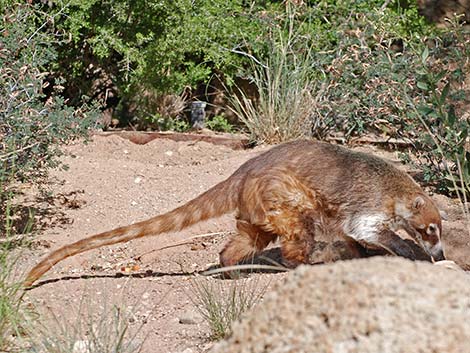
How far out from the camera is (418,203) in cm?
727

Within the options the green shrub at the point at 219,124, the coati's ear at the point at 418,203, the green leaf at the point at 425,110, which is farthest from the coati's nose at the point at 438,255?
the green shrub at the point at 219,124

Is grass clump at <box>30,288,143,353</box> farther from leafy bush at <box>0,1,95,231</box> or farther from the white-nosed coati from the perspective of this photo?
leafy bush at <box>0,1,95,231</box>

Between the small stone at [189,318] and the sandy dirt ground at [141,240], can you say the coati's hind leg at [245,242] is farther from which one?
the small stone at [189,318]

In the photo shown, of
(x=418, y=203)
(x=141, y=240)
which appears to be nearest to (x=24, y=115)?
(x=141, y=240)

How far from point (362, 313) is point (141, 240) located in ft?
19.3

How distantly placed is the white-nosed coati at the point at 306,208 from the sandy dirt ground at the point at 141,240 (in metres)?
0.36

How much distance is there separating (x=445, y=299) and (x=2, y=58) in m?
5.95

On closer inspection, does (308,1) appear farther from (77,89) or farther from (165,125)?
(77,89)

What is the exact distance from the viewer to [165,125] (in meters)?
12.4

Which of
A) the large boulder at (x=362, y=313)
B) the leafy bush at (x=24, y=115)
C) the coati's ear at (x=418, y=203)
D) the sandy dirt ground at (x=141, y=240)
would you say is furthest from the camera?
the leafy bush at (x=24, y=115)

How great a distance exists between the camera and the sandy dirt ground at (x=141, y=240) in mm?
6297

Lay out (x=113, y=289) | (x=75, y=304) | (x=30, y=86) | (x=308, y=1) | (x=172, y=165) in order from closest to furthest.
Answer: (x=75, y=304)
(x=113, y=289)
(x=30, y=86)
(x=172, y=165)
(x=308, y=1)

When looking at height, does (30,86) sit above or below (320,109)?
above

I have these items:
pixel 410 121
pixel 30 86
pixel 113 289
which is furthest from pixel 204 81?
pixel 113 289
